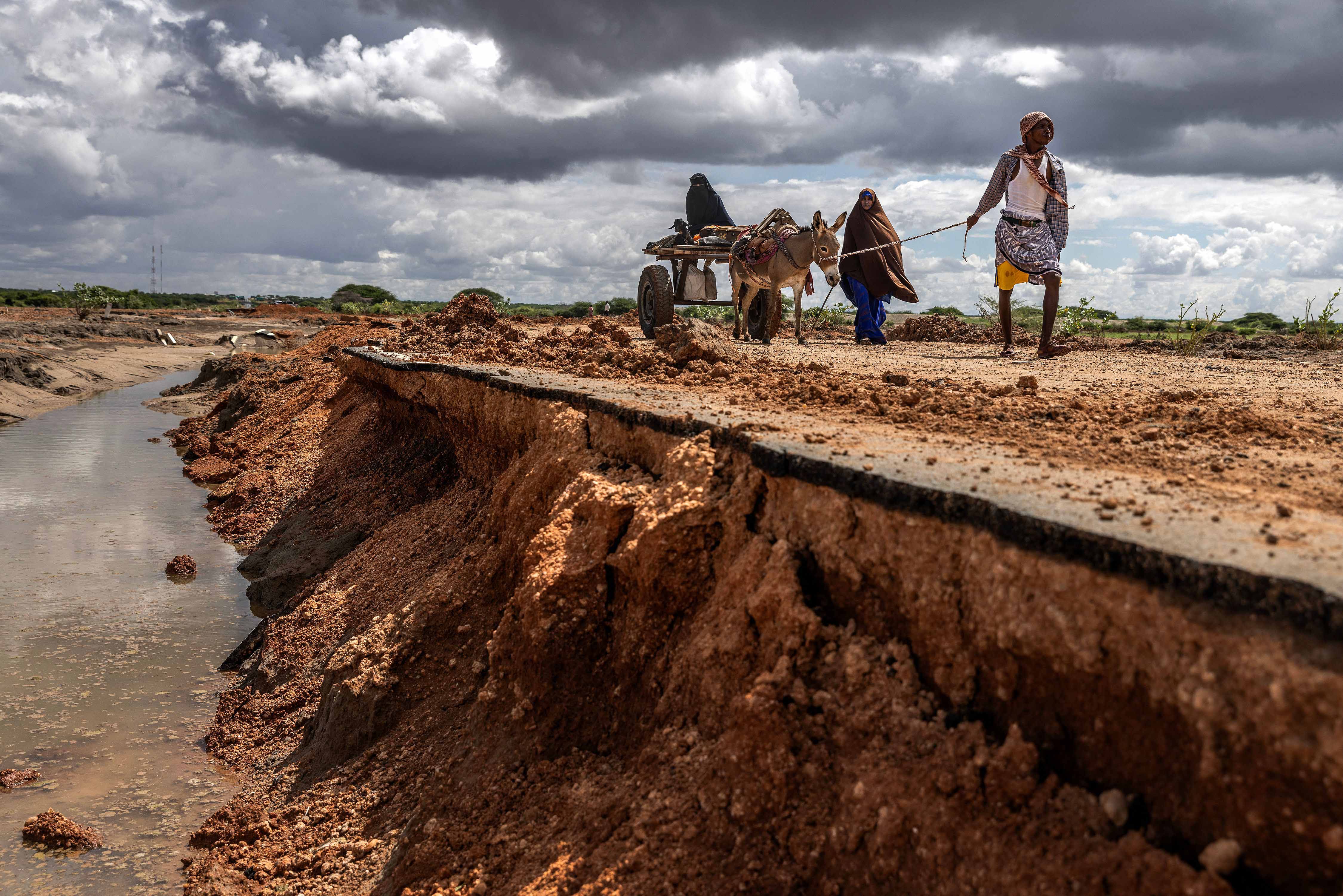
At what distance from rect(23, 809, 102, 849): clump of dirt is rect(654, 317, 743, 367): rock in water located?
13.2 ft

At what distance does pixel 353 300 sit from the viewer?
5309 centimetres

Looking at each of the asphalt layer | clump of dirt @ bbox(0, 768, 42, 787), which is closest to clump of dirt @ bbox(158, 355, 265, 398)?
clump of dirt @ bbox(0, 768, 42, 787)

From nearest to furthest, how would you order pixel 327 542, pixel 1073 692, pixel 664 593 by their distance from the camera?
pixel 1073 692 → pixel 664 593 → pixel 327 542

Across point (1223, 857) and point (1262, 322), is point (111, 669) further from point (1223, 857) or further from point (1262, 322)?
point (1262, 322)

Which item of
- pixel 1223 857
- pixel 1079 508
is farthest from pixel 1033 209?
pixel 1223 857

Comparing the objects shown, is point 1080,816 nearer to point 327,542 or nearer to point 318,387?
point 327,542

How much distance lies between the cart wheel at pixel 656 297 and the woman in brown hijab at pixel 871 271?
7.12 ft

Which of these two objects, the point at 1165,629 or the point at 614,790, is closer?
the point at 1165,629

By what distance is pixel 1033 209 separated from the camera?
7.37 meters

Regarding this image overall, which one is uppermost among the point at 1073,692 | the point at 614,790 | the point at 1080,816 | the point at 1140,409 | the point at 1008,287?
the point at 1008,287

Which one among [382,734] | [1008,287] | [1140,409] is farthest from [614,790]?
[1008,287]

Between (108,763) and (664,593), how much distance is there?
12.0 ft

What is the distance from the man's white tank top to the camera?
A: 730 centimetres

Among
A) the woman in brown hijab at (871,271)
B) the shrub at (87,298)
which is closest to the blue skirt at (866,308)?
the woman in brown hijab at (871,271)
